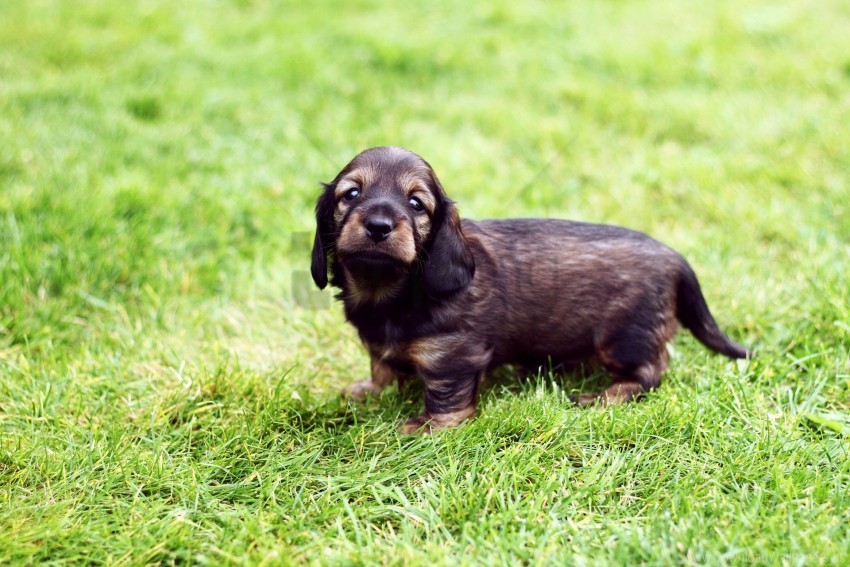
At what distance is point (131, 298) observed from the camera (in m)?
4.47

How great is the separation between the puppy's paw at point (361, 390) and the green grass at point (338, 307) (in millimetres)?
106

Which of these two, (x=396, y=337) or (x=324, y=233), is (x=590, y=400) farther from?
(x=324, y=233)

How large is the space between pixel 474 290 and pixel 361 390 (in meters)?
0.78

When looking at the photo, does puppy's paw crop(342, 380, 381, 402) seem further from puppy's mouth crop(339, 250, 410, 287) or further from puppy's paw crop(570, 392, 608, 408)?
puppy's paw crop(570, 392, 608, 408)

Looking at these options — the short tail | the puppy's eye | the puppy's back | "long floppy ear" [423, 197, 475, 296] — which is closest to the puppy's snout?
the puppy's eye

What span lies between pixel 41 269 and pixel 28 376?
929mm

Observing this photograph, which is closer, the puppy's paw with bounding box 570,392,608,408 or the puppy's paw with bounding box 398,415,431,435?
Answer: the puppy's paw with bounding box 398,415,431,435

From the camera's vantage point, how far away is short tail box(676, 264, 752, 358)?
12.2ft

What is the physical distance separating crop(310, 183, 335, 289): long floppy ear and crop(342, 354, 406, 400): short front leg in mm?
513

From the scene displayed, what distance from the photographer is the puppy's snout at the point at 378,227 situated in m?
2.91

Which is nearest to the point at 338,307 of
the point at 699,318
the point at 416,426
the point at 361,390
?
the point at 361,390

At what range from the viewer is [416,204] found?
3111 mm

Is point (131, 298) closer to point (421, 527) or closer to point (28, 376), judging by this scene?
point (28, 376)

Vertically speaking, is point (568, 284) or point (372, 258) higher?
point (372, 258)
